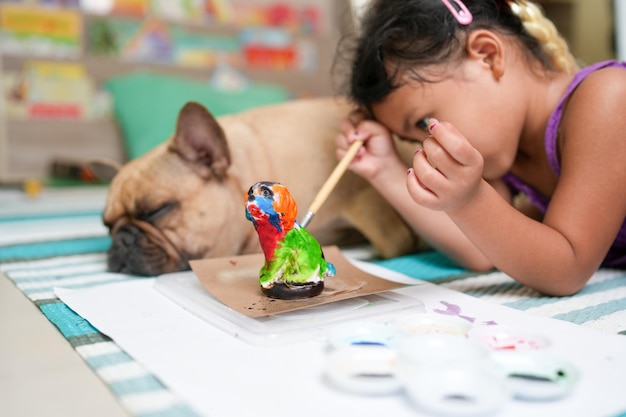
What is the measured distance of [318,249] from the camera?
0.70m

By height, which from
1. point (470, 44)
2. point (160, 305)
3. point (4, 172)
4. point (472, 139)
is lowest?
point (4, 172)

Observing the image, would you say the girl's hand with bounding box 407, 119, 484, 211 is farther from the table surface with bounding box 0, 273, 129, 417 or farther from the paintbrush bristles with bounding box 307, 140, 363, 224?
the table surface with bounding box 0, 273, 129, 417

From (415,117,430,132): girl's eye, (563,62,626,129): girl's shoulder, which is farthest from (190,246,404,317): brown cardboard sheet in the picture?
(563,62,626,129): girl's shoulder

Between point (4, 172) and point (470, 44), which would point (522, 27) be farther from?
point (4, 172)

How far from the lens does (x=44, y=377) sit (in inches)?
20.5

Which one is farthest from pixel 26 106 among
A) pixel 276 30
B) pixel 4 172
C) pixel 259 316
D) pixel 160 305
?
pixel 259 316

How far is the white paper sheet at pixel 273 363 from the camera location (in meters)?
0.44

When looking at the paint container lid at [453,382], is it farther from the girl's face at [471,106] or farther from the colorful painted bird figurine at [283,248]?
the girl's face at [471,106]

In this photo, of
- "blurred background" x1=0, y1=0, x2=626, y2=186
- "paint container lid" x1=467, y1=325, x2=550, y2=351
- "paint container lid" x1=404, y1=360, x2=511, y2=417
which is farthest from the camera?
"blurred background" x1=0, y1=0, x2=626, y2=186

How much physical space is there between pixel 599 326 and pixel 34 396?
545mm

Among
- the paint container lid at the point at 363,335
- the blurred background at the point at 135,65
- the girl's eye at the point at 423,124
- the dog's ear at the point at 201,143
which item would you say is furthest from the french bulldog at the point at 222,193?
the blurred background at the point at 135,65

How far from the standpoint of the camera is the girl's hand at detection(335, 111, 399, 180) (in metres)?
0.98

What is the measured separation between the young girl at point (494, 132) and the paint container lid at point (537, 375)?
0.23 metres

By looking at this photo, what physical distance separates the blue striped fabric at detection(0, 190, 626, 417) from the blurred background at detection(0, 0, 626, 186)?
605 millimetres
